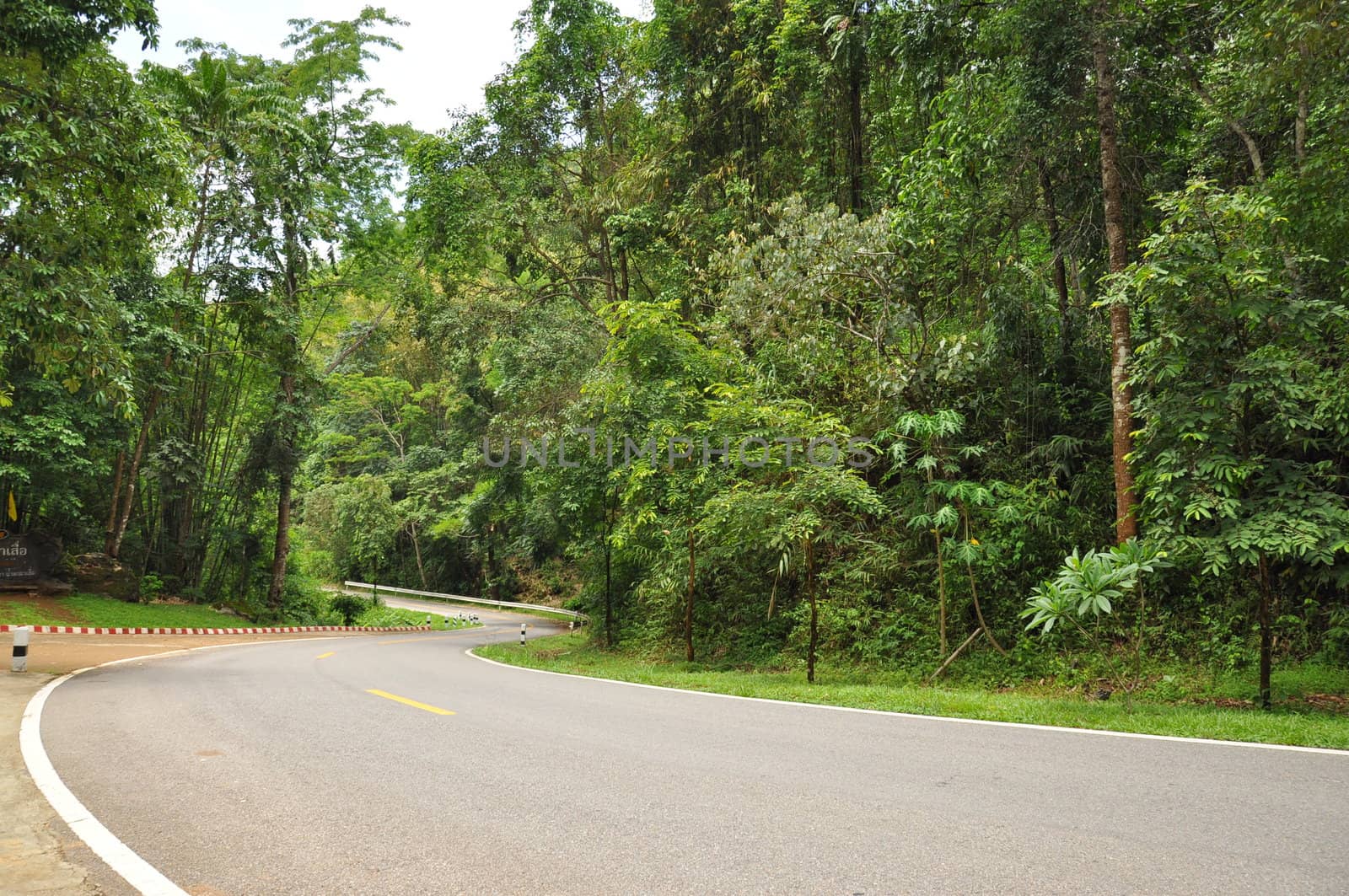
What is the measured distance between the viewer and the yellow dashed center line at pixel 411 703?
25.9ft

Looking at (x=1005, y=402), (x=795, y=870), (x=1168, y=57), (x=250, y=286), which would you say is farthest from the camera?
(x=250, y=286)

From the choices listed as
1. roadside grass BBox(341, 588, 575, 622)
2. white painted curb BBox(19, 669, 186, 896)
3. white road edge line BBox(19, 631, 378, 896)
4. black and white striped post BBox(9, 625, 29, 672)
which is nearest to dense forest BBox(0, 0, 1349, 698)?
black and white striped post BBox(9, 625, 29, 672)

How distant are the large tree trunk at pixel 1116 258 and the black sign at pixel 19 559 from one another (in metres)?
24.5

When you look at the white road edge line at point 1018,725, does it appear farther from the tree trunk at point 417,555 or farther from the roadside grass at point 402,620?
the tree trunk at point 417,555

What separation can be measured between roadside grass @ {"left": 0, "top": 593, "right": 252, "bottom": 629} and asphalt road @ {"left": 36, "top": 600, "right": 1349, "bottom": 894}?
14.4 m

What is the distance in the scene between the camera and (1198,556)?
29.7 feet

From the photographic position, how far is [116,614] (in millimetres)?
20484

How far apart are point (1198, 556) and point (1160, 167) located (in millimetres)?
6408

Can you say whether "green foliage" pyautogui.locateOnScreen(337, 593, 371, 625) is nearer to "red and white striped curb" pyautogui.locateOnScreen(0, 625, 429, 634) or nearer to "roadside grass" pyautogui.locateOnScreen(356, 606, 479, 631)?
"roadside grass" pyautogui.locateOnScreen(356, 606, 479, 631)

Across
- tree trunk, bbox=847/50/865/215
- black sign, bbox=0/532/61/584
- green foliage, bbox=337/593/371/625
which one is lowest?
green foliage, bbox=337/593/371/625

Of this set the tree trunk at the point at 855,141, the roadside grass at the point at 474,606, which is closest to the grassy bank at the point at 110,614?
the roadside grass at the point at 474,606

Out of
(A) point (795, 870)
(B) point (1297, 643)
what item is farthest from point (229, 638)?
(B) point (1297, 643)

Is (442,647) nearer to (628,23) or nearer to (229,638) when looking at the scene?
(229,638)

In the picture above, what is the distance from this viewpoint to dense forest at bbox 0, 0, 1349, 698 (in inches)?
344
